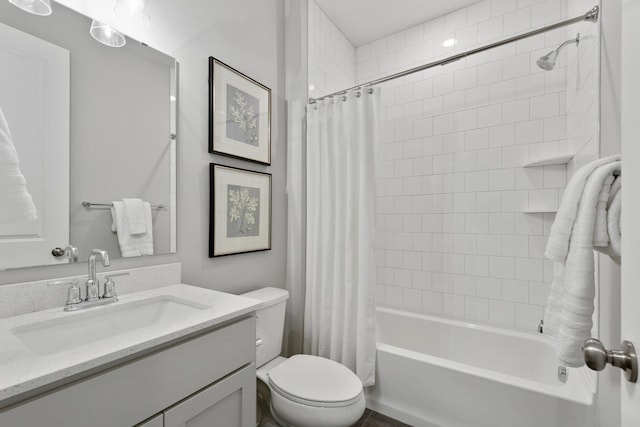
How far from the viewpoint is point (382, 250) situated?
8.67ft

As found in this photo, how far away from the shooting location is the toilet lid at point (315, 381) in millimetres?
1281

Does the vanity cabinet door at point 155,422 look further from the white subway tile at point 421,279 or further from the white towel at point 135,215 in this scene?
the white subway tile at point 421,279

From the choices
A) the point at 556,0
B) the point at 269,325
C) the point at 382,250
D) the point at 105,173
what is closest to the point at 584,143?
the point at 556,0

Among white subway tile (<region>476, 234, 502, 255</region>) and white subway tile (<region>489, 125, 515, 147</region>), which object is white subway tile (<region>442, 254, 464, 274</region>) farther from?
white subway tile (<region>489, 125, 515, 147</region>)

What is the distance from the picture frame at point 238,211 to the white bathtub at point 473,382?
3.37ft

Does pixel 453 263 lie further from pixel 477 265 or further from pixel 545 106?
pixel 545 106

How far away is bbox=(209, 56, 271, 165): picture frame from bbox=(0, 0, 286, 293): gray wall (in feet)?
0.15

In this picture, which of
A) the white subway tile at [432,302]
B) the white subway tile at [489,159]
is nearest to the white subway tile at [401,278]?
the white subway tile at [432,302]

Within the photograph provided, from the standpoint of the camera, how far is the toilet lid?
128 centimetres

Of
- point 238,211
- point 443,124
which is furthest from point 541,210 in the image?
point 238,211

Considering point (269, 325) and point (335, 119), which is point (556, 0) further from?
point (269, 325)

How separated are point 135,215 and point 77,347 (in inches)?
25.6

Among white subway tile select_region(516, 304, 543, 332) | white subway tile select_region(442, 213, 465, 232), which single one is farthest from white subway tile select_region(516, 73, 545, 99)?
white subway tile select_region(516, 304, 543, 332)

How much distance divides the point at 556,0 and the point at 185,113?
2.45 m
